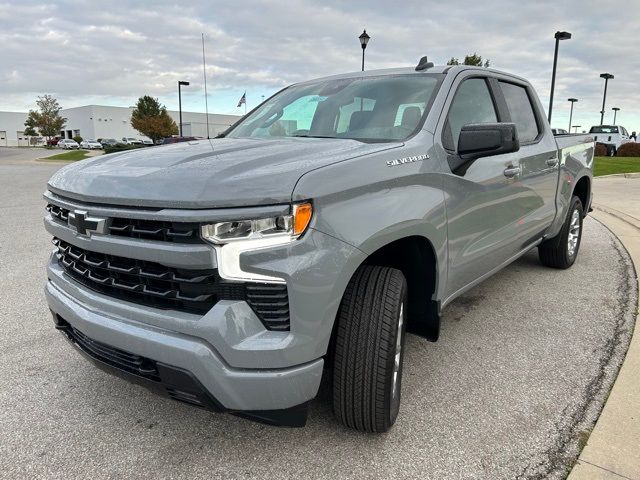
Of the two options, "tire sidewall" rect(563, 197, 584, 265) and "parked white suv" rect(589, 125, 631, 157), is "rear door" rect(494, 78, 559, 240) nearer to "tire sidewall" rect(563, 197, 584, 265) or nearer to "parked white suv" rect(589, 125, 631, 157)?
"tire sidewall" rect(563, 197, 584, 265)

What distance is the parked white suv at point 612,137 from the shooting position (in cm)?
3159

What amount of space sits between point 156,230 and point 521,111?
3372mm

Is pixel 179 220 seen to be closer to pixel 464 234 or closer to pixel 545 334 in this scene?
pixel 464 234

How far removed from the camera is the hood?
Answer: 1.81m

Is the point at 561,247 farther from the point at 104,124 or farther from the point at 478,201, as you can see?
the point at 104,124

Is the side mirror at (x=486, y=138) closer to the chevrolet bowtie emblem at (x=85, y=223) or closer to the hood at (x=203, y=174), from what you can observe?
the hood at (x=203, y=174)

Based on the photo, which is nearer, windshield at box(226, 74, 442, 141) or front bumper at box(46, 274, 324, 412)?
front bumper at box(46, 274, 324, 412)

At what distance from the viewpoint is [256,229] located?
182 centimetres

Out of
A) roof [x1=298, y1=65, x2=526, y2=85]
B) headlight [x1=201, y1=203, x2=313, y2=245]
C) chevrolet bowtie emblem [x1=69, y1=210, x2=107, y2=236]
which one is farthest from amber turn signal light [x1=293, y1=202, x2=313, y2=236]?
roof [x1=298, y1=65, x2=526, y2=85]

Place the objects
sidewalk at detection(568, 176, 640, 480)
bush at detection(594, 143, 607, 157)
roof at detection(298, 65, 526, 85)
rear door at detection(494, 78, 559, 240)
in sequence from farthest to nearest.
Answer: bush at detection(594, 143, 607, 157) < rear door at detection(494, 78, 559, 240) < roof at detection(298, 65, 526, 85) < sidewalk at detection(568, 176, 640, 480)

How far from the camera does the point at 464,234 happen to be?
283 cm

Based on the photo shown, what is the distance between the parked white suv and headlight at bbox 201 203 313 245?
35.2 metres

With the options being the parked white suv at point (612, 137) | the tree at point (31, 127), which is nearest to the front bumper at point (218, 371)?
the parked white suv at point (612, 137)

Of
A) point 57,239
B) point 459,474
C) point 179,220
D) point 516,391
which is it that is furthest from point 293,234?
point 516,391
